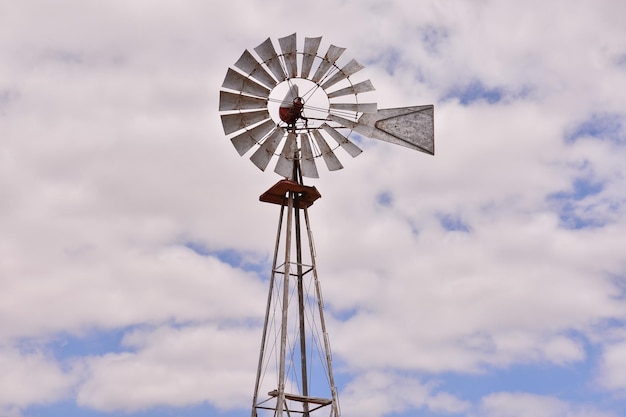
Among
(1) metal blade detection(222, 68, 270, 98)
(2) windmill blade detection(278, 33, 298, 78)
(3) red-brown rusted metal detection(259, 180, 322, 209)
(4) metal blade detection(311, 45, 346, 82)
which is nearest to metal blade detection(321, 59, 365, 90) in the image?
(4) metal blade detection(311, 45, 346, 82)

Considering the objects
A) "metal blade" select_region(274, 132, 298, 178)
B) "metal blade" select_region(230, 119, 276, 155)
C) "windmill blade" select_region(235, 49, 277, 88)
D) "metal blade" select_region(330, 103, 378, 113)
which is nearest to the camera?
"windmill blade" select_region(235, 49, 277, 88)

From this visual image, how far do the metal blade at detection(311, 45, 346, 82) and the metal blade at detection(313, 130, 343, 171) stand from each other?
1.68 meters

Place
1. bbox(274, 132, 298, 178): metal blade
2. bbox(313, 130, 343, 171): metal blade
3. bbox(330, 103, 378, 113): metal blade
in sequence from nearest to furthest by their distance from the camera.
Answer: bbox(274, 132, 298, 178): metal blade → bbox(330, 103, 378, 113): metal blade → bbox(313, 130, 343, 171): metal blade

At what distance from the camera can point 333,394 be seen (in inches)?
1001

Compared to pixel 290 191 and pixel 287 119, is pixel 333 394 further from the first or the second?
pixel 287 119

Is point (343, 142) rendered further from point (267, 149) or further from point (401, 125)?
point (267, 149)

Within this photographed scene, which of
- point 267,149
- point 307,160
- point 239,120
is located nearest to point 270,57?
point 239,120

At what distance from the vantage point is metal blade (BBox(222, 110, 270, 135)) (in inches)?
1038

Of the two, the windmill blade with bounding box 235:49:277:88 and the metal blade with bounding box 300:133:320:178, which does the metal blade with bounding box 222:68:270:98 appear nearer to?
the windmill blade with bounding box 235:49:277:88

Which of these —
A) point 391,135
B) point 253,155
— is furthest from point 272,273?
point 391,135

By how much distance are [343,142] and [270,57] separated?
129 inches

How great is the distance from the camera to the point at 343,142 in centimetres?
2691

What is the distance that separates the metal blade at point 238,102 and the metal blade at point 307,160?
154 centimetres

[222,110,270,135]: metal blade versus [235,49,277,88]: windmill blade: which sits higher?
[235,49,277,88]: windmill blade
